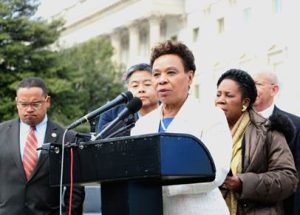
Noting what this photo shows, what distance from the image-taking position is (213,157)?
154 inches

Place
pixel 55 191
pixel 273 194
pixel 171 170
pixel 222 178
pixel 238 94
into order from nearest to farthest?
1. pixel 171 170
2. pixel 222 178
3. pixel 273 194
4. pixel 238 94
5. pixel 55 191

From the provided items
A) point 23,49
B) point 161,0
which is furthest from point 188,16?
point 23,49

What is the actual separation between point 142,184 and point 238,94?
5.60 ft

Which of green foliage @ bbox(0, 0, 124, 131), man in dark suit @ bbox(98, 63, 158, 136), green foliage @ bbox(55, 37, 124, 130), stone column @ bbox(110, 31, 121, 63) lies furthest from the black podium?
stone column @ bbox(110, 31, 121, 63)

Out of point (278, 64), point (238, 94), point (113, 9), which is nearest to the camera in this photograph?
point (238, 94)

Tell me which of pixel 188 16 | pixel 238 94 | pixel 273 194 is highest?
pixel 188 16

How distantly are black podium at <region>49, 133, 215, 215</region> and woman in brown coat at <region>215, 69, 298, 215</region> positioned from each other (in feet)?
3.35

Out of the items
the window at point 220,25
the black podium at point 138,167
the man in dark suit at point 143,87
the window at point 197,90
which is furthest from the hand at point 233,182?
the window at point 197,90

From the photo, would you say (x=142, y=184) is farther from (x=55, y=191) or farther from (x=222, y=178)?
(x=55, y=191)

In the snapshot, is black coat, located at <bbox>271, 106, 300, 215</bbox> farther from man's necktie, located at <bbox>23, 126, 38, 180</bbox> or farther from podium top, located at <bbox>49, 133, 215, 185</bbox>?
man's necktie, located at <bbox>23, 126, 38, 180</bbox>

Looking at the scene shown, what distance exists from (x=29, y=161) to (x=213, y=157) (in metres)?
2.23

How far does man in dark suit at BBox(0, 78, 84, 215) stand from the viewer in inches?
223

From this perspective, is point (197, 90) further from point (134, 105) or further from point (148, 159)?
point (148, 159)

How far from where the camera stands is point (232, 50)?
146 feet
